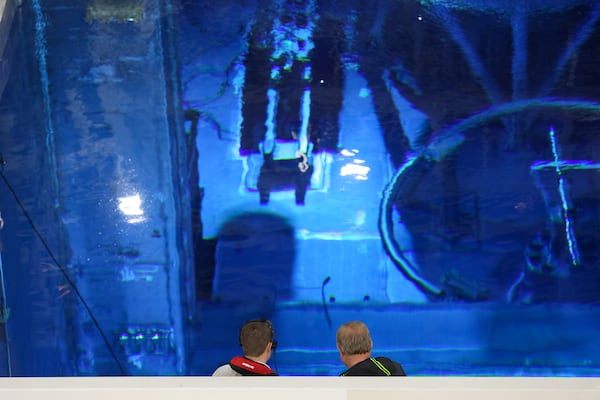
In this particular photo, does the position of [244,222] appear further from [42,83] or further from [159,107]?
[42,83]

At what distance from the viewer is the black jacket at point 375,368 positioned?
62.9 inches

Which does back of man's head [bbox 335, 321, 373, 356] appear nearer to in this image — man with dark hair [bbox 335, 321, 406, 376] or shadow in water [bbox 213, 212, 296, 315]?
man with dark hair [bbox 335, 321, 406, 376]

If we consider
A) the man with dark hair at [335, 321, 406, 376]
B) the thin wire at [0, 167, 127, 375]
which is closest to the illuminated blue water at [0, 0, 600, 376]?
the thin wire at [0, 167, 127, 375]

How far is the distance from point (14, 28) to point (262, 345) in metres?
1.95

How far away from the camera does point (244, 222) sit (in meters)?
2.96

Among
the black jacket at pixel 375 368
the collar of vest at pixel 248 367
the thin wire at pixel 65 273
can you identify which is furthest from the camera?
the thin wire at pixel 65 273

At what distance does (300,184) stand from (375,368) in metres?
1.43

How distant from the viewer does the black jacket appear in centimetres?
160

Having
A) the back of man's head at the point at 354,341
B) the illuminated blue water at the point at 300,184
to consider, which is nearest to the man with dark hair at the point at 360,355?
the back of man's head at the point at 354,341

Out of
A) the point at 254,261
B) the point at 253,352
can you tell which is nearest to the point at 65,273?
the point at 254,261

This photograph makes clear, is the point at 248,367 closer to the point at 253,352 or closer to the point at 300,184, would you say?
the point at 253,352

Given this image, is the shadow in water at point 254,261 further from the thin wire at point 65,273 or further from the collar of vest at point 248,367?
the collar of vest at point 248,367

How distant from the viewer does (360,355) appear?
5.54ft
